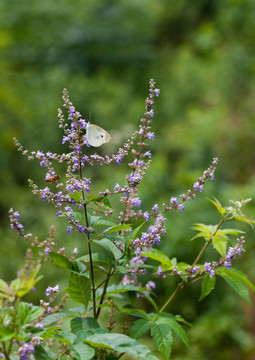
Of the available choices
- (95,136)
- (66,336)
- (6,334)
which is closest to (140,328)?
(66,336)

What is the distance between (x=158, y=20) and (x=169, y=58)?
221cm

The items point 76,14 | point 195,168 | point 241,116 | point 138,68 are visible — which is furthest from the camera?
point 138,68

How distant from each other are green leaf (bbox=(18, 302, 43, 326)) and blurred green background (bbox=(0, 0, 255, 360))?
367 cm

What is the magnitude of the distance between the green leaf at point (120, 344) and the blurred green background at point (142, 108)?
356 centimetres

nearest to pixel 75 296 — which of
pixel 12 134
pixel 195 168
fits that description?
pixel 195 168

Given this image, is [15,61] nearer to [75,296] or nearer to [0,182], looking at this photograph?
[0,182]

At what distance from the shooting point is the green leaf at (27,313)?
116cm

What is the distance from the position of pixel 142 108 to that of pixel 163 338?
8.70m

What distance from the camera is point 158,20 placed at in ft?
50.2

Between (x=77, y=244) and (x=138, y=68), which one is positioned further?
(x=138, y=68)

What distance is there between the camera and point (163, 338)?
4.93 ft

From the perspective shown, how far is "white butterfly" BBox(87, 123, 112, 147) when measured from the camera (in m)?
1.67

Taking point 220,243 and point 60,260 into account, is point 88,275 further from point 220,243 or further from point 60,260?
point 220,243

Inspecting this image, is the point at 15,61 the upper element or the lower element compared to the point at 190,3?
lower
